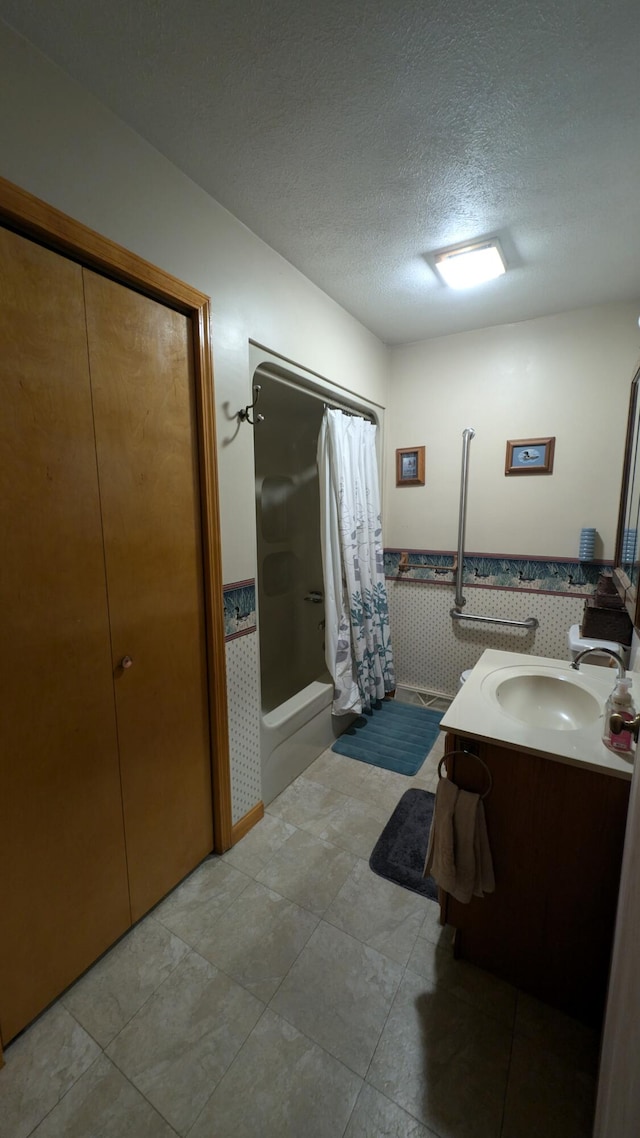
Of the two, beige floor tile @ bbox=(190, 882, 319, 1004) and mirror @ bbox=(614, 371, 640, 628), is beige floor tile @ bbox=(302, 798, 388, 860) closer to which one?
beige floor tile @ bbox=(190, 882, 319, 1004)

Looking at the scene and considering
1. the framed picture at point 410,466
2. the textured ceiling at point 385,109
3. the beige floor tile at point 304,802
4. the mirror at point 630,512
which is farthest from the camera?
the framed picture at point 410,466

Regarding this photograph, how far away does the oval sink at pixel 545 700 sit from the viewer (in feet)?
4.67

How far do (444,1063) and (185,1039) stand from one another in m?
0.69

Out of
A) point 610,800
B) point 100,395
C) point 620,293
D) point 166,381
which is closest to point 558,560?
point 620,293

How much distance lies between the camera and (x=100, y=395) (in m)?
1.16

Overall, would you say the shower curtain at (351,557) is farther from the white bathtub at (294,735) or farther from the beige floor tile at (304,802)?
the beige floor tile at (304,802)

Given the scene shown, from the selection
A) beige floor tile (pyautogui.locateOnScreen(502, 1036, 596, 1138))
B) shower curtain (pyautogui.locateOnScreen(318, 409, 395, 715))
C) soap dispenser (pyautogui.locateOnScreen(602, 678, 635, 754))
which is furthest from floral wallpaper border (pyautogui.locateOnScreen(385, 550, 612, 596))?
beige floor tile (pyautogui.locateOnScreen(502, 1036, 596, 1138))

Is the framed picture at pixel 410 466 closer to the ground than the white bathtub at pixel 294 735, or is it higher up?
higher up

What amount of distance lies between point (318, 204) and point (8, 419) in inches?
52.2

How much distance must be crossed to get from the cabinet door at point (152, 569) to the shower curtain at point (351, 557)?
983 mm

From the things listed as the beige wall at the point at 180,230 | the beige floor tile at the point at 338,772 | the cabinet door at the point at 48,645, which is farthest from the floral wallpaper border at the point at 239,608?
the beige floor tile at the point at 338,772

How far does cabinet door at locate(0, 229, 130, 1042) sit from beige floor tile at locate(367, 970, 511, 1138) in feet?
3.10

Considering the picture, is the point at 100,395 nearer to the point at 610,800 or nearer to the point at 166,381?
the point at 166,381

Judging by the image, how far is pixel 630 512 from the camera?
5.55 feet
